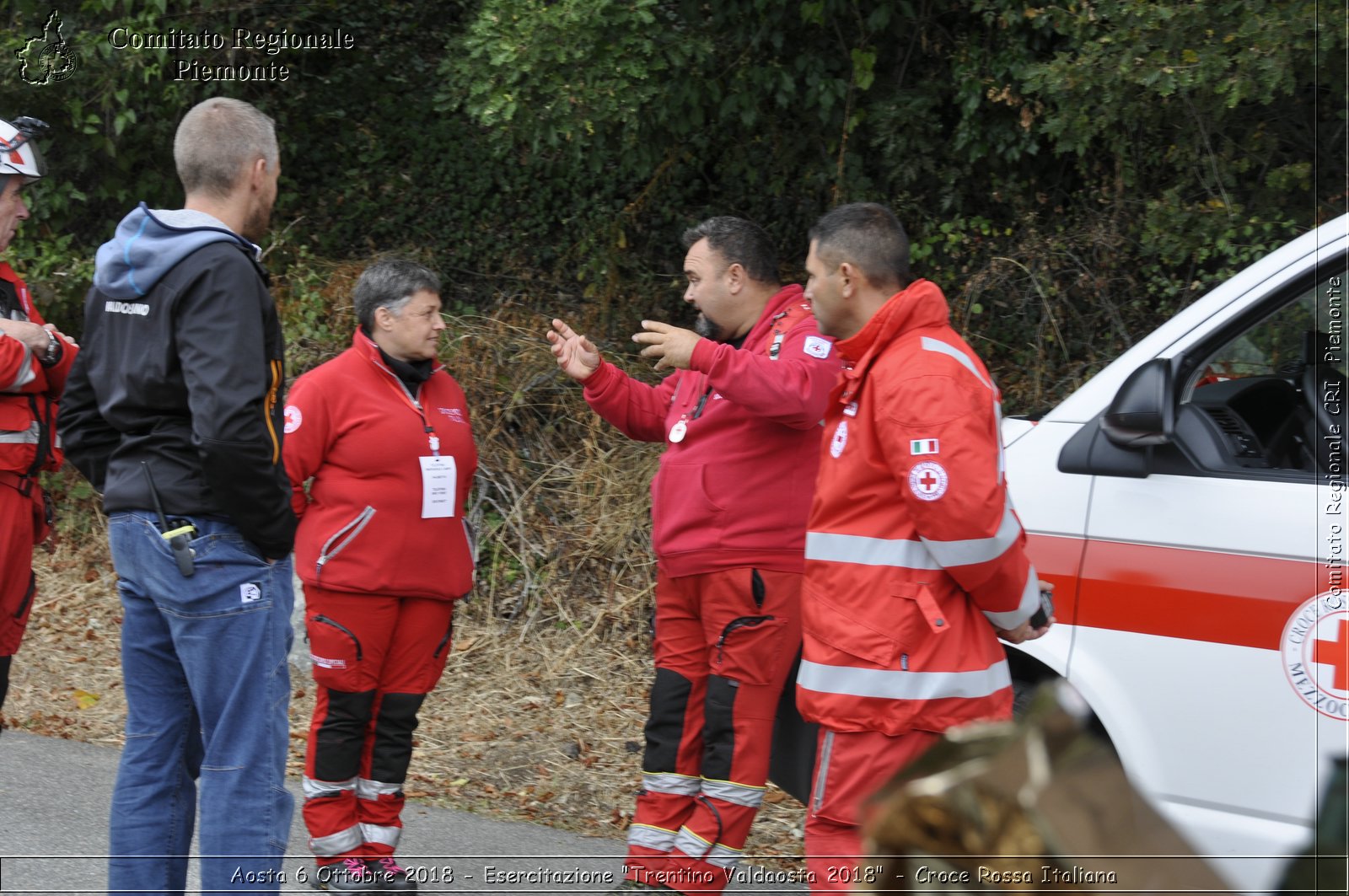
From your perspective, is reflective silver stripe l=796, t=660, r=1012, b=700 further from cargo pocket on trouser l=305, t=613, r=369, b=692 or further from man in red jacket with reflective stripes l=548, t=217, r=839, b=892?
cargo pocket on trouser l=305, t=613, r=369, b=692

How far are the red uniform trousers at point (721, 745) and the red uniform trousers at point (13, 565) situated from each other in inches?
79.1

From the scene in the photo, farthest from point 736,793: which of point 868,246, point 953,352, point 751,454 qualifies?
point 868,246

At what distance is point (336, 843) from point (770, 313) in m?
2.13

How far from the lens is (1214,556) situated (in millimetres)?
3305

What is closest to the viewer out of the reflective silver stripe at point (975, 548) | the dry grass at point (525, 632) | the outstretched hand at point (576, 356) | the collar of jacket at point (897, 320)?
the reflective silver stripe at point (975, 548)

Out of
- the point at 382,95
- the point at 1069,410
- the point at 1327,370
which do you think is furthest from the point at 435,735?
the point at 382,95

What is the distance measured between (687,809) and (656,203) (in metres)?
6.06

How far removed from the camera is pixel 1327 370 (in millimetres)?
3732

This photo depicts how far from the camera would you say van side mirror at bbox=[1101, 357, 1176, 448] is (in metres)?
3.31

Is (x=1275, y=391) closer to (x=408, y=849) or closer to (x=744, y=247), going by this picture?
(x=744, y=247)

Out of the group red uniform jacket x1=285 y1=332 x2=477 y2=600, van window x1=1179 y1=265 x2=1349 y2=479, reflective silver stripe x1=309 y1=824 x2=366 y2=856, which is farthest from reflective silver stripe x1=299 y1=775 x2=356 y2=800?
van window x1=1179 y1=265 x2=1349 y2=479

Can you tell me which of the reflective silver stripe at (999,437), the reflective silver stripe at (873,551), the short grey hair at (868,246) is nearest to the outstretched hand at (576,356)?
the short grey hair at (868,246)

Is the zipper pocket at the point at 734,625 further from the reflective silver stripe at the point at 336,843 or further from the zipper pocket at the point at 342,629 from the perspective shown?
the reflective silver stripe at the point at 336,843

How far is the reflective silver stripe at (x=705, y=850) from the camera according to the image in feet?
12.8
